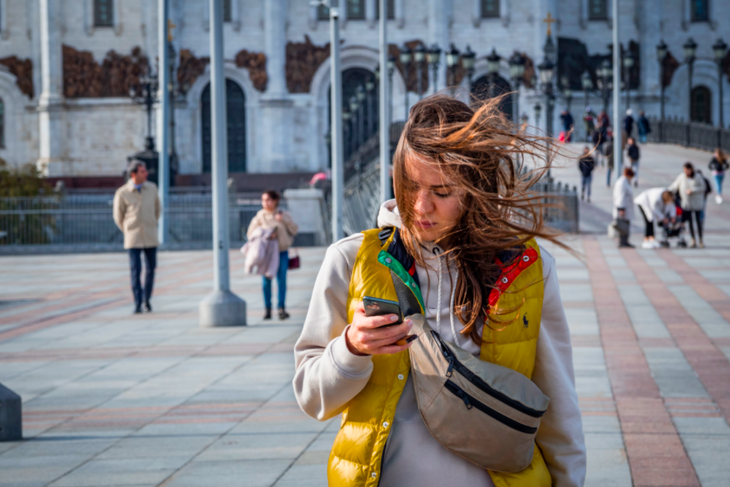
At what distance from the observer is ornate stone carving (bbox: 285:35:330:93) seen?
40.8 m

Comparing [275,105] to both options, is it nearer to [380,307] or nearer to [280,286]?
[280,286]

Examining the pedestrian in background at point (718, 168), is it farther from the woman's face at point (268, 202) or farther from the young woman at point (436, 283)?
the young woman at point (436, 283)

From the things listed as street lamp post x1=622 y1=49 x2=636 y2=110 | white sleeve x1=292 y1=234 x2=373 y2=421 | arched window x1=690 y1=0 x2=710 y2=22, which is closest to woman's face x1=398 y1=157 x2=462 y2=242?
white sleeve x1=292 y1=234 x2=373 y2=421

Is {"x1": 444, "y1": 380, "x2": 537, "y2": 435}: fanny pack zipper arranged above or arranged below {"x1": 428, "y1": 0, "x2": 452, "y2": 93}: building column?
below

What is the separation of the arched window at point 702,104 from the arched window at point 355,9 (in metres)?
15.8

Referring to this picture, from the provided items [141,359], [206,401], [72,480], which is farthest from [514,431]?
[141,359]

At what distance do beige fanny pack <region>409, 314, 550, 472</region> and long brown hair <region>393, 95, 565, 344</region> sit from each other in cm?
12

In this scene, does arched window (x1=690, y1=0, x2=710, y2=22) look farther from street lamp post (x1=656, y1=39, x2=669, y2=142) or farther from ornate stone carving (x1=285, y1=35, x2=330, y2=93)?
ornate stone carving (x1=285, y1=35, x2=330, y2=93)

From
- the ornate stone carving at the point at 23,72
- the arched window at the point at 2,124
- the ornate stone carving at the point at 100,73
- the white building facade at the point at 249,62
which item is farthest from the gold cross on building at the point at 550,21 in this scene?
the arched window at the point at 2,124

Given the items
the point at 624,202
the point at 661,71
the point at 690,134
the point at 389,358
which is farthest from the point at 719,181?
the point at 389,358

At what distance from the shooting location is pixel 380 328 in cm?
175

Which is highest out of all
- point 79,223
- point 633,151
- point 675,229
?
point 633,151

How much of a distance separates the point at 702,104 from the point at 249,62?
21057 mm

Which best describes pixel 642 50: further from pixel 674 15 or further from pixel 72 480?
pixel 72 480
